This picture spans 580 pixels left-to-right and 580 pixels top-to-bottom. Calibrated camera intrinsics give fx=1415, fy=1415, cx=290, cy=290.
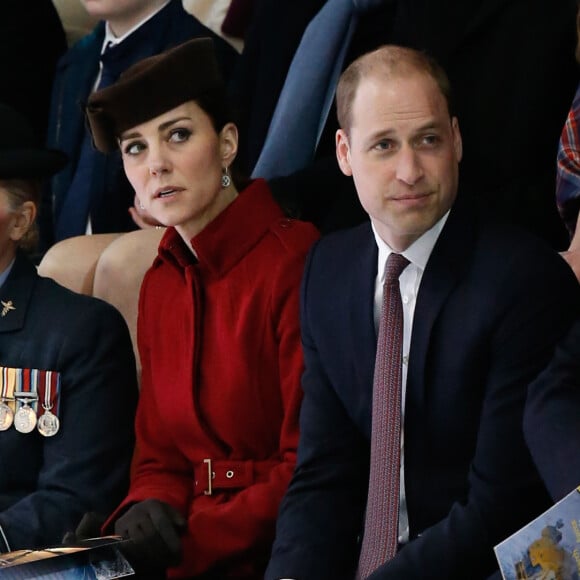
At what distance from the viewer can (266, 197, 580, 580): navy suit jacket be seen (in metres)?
2.10

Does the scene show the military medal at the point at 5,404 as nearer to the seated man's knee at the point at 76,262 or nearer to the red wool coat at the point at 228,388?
the red wool coat at the point at 228,388

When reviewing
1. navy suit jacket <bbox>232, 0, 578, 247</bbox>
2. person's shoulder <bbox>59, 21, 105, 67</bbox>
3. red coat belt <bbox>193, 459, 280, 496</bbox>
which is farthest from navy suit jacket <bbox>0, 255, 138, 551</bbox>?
person's shoulder <bbox>59, 21, 105, 67</bbox>

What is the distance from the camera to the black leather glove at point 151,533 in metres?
2.38

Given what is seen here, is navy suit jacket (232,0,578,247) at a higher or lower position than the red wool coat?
higher

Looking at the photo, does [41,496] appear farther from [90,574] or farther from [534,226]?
[534,226]

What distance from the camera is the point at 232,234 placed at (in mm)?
2643

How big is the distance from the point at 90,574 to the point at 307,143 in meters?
1.39

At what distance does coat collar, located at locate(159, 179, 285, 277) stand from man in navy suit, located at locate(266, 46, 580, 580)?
23 cm

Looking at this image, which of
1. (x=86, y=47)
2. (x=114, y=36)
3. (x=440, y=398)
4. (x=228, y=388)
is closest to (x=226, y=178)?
(x=228, y=388)

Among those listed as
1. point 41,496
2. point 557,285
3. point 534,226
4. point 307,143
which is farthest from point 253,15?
point 557,285

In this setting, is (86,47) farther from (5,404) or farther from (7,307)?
(5,404)

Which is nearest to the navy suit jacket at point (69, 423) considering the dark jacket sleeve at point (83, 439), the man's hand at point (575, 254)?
the dark jacket sleeve at point (83, 439)

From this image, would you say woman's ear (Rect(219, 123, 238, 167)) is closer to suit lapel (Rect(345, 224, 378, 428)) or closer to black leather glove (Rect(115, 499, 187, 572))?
suit lapel (Rect(345, 224, 378, 428))

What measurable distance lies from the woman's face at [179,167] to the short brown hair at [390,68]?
416 millimetres
